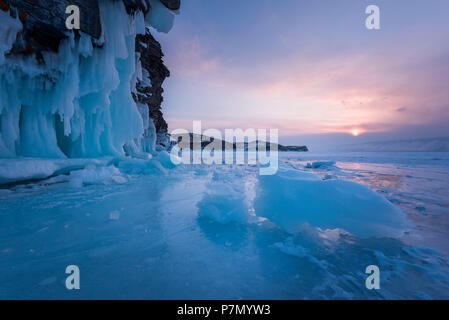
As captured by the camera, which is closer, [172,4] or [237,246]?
[237,246]

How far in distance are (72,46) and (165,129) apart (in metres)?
19.0

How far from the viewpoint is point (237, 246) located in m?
1.92

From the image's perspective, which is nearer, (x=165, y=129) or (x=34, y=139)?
(x=34, y=139)

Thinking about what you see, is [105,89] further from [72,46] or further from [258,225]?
[258,225]

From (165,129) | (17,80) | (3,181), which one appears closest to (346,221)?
(3,181)

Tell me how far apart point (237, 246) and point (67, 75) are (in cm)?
897

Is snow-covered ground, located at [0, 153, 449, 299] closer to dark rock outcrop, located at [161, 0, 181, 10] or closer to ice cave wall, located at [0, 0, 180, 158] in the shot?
ice cave wall, located at [0, 0, 180, 158]

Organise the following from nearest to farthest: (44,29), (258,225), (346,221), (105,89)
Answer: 1. (346,221)
2. (258,225)
3. (44,29)
4. (105,89)

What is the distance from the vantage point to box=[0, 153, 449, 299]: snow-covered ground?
1305 mm

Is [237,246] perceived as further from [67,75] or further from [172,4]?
[172,4]

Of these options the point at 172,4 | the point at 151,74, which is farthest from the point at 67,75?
the point at 151,74

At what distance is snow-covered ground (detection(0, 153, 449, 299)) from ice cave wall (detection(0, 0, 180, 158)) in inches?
199

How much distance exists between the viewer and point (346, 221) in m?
2.10

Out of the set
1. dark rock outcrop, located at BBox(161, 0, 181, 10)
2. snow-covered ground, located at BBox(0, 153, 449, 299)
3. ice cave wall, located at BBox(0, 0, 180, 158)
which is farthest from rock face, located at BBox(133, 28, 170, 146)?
snow-covered ground, located at BBox(0, 153, 449, 299)
